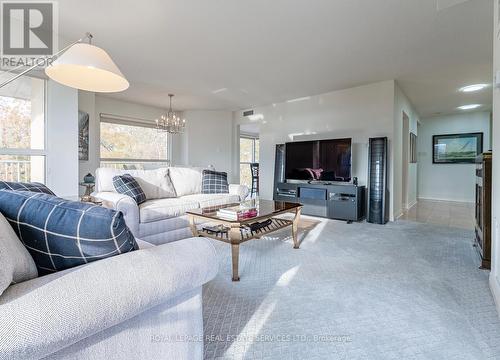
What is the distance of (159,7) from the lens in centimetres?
242

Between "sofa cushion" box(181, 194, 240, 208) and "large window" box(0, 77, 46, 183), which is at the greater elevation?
"large window" box(0, 77, 46, 183)

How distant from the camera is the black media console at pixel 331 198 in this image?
4.30 meters

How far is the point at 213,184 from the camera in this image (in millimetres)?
3998

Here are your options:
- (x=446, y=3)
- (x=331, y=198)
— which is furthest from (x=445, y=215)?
(x=446, y=3)

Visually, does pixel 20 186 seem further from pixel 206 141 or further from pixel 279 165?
pixel 206 141

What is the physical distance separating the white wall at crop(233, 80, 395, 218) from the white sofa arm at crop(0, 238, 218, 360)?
175 inches

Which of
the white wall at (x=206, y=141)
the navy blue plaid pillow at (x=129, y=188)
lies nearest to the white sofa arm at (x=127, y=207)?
the navy blue plaid pillow at (x=129, y=188)

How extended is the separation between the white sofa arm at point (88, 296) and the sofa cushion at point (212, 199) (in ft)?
8.13

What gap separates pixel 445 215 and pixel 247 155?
6.10 metres

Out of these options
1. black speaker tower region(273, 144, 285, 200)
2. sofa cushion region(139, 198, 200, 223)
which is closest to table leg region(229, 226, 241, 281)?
sofa cushion region(139, 198, 200, 223)

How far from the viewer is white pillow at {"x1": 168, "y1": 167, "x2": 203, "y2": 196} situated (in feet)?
12.6

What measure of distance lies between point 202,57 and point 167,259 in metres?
3.26

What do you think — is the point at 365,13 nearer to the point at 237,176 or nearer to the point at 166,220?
the point at 166,220

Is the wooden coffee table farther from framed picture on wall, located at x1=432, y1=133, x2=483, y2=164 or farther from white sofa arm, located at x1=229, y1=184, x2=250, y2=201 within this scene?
framed picture on wall, located at x1=432, y1=133, x2=483, y2=164
